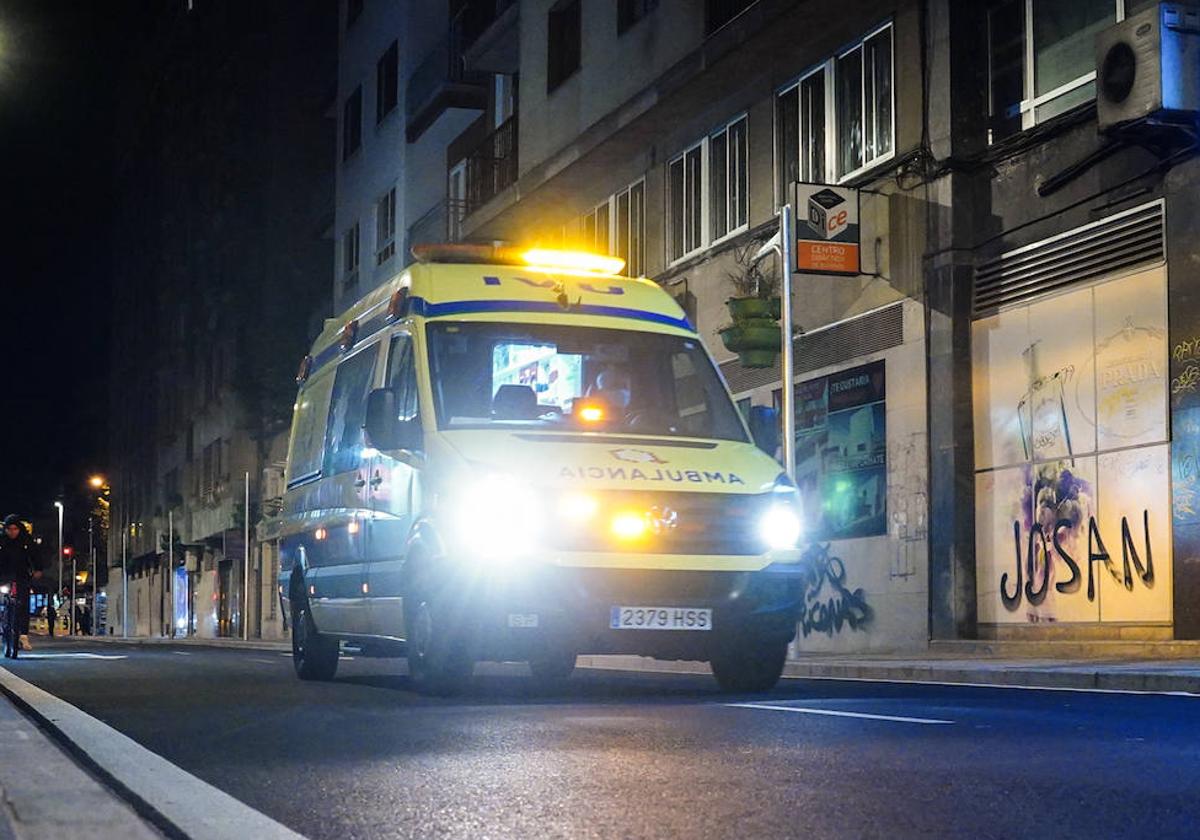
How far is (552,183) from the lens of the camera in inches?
1227

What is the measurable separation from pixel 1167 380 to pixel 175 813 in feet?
43.9

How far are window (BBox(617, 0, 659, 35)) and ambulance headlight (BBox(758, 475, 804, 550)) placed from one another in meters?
18.3

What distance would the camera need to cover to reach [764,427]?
12391 millimetres

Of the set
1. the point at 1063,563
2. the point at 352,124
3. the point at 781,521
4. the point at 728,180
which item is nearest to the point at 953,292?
the point at 1063,563

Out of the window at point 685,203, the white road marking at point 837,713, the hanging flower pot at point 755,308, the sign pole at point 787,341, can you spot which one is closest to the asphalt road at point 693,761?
the white road marking at point 837,713

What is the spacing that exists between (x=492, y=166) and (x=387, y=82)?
10426mm

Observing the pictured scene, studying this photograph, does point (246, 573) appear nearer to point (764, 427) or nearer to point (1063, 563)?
point (1063, 563)

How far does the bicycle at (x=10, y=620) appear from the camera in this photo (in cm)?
2144

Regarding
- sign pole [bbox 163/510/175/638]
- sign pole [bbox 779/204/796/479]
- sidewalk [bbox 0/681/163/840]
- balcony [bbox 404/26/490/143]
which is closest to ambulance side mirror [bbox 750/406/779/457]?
sidewalk [bbox 0/681/163/840]

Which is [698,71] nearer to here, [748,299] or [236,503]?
[748,299]

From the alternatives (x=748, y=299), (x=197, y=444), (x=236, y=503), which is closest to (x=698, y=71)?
(x=748, y=299)

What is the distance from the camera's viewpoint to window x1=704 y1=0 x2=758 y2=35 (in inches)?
1001

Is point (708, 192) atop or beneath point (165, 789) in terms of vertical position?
atop

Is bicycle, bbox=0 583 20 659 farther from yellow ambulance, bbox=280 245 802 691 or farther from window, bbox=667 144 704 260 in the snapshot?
window, bbox=667 144 704 260
